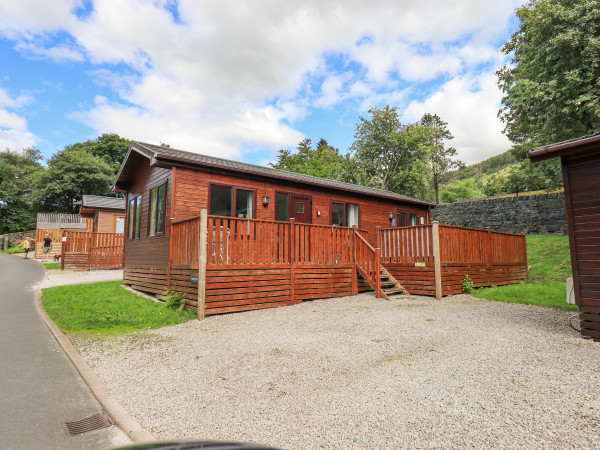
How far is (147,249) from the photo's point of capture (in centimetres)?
1041

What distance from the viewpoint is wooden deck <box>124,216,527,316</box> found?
731 centimetres

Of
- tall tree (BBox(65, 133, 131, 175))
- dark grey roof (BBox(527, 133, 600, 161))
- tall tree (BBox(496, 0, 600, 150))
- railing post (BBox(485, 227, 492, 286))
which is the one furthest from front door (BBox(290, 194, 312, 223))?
tall tree (BBox(65, 133, 131, 175))

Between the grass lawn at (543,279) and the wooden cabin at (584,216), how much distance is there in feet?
9.89

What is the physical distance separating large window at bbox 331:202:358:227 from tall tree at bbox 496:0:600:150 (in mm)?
8893

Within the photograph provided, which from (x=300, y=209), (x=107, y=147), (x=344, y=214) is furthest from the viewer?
(x=107, y=147)

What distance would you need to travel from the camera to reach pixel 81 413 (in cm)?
317

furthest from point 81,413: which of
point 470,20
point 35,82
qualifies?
point 35,82

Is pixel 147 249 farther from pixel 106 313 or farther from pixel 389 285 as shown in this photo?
pixel 389 285

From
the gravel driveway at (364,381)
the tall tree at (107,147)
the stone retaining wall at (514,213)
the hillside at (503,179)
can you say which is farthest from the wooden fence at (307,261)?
the tall tree at (107,147)

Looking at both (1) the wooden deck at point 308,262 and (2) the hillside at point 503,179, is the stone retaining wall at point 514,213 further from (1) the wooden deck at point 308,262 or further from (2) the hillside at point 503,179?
(1) the wooden deck at point 308,262

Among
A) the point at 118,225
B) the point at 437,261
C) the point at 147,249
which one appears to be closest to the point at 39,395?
the point at 147,249

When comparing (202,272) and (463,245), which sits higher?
(463,245)

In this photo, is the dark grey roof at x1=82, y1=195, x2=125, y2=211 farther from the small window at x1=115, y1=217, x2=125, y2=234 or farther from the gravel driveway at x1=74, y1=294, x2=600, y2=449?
the gravel driveway at x1=74, y1=294, x2=600, y2=449

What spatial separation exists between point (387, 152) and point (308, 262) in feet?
82.4
